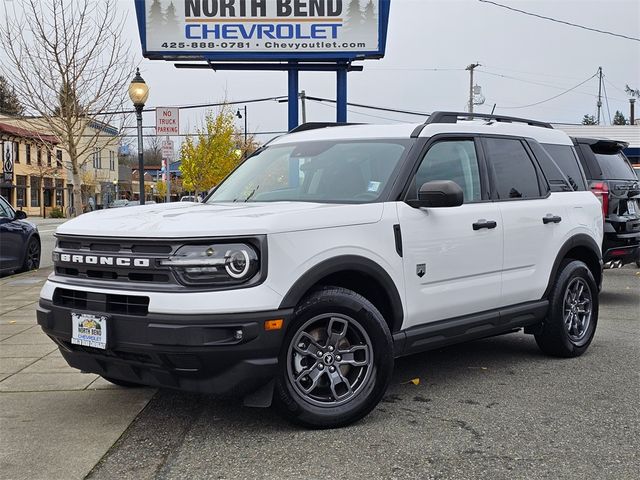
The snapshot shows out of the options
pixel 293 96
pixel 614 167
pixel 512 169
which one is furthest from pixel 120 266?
pixel 293 96

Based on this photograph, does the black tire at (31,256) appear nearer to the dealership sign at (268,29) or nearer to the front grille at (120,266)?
the dealership sign at (268,29)

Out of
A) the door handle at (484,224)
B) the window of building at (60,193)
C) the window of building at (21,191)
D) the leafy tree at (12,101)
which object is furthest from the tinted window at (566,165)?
the window of building at (60,193)

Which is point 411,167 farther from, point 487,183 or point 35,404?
point 35,404

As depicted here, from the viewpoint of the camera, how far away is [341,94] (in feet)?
43.2

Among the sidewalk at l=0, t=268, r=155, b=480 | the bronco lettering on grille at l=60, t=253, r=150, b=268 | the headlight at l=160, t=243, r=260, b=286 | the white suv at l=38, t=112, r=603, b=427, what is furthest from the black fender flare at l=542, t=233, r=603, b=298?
the bronco lettering on grille at l=60, t=253, r=150, b=268

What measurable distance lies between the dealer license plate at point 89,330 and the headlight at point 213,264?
0.54 meters

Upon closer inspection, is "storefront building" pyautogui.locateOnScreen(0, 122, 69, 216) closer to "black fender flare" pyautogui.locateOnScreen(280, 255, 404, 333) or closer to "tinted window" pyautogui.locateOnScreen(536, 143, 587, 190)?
"tinted window" pyautogui.locateOnScreen(536, 143, 587, 190)

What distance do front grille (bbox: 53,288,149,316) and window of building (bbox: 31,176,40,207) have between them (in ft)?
180

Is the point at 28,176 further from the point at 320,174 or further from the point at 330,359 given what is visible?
the point at 330,359

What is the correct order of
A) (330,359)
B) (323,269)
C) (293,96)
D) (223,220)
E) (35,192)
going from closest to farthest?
(223,220) → (323,269) → (330,359) → (293,96) → (35,192)

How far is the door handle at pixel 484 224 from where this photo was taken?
4887 mm

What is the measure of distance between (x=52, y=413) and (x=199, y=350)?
1.58 meters

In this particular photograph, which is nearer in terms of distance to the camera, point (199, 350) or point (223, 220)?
point (199, 350)

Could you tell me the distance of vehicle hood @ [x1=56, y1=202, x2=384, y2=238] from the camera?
3670 millimetres
